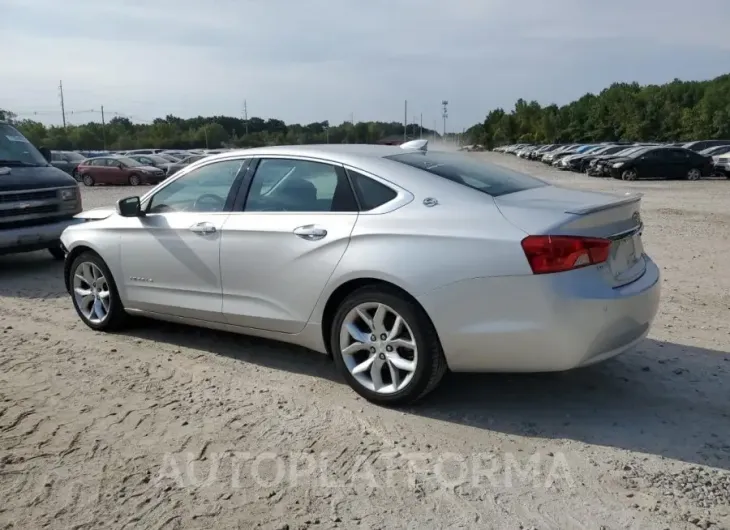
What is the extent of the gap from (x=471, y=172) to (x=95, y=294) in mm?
3485

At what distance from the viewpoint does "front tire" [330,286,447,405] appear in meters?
4.02

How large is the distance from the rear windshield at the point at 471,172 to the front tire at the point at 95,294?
279 centimetres

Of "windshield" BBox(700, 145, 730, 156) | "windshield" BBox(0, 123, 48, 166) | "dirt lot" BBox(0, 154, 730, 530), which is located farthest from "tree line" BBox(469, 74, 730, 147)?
"dirt lot" BBox(0, 154, 730, 530)

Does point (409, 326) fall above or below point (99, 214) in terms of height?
below

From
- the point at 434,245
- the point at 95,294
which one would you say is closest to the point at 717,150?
the point at 95,294

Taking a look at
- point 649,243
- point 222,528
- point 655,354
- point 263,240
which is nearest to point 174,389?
point 263,240

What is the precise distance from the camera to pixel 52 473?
138 inches

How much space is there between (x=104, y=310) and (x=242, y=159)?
6.53ft

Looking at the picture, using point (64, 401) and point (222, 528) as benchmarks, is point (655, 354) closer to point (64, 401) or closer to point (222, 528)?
point (222, 528)

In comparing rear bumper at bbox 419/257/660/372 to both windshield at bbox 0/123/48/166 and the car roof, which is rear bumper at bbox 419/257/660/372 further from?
windshield at bbox 0/123/48/166

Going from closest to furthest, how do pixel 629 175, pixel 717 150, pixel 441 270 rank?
pixel 441 270
pixel 629 175
pixel 717 150

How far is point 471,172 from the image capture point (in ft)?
15.2

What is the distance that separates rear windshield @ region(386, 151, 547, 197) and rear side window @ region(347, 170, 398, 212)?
0.92 ft

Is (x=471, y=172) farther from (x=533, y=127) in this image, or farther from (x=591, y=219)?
(x=533, y=127)
